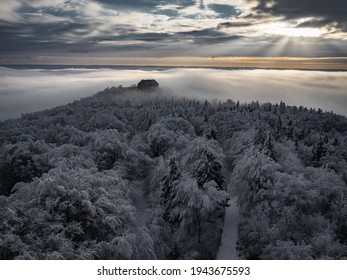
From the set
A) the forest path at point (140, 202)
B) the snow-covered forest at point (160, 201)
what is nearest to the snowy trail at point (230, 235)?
the snow-covered forest at point (160, 201)

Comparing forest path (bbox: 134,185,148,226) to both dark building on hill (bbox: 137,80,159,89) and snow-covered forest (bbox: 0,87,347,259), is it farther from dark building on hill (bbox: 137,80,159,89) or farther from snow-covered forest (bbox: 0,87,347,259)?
dark building on hill (bbox: 137,80,159,89)

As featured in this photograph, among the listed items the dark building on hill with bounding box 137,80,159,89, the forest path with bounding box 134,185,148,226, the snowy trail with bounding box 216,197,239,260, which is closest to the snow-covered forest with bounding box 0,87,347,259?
the forest path with bounding box 134,185,148,226

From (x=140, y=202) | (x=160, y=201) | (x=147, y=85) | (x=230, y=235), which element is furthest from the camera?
(x=147, y=85)

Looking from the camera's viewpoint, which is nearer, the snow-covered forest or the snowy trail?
the snow-covered forest

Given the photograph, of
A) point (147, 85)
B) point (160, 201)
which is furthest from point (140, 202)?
point (147, 85)

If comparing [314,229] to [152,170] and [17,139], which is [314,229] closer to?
[152,170]

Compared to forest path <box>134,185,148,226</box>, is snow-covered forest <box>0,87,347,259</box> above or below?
above

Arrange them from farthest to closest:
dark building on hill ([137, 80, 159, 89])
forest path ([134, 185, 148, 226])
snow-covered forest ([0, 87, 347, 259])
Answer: dark building on hill ([137, 80, 159, 89]) < forest path ([134, 185, 148, 226]) < snow-covered forest ([0, 87, 347, 259])

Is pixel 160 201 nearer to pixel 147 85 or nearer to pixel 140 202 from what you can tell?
pixel 140 202

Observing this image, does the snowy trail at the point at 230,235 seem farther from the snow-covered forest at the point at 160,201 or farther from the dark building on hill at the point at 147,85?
the dark building on hill at the point at 147,85
